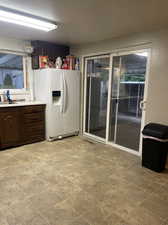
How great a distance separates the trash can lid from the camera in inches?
104

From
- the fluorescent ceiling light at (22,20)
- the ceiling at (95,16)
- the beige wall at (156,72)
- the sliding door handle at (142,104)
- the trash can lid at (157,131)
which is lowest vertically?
the trash can lid at (157,131)

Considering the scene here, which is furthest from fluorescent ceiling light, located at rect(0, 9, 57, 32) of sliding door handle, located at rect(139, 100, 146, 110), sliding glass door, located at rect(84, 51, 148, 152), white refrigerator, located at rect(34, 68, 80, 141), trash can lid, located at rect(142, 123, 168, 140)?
trash can lid, located at rect(142, 123, 168, 140)

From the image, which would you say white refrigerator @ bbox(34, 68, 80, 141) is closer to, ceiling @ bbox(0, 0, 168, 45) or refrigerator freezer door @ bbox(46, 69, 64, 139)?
refrigerator freezer door @ bbox(46, 69, 64, 139)

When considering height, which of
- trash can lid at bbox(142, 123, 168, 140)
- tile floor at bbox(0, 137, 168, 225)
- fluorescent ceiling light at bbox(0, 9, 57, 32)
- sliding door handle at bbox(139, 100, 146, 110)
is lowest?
tile floor at bbox(0, 137, 168, 225)

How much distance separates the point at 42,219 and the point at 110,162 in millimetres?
1660

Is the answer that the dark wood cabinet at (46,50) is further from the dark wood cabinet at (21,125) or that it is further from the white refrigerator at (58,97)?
the dark wood cabinet at (21,125)

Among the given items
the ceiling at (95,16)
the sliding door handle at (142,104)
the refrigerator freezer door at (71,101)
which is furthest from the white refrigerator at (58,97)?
the sliding door handle at (142,104)

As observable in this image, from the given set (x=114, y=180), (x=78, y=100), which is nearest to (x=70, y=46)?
(x=78, y=100)

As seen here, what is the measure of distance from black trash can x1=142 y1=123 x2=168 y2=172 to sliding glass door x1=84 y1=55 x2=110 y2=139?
1.48 m

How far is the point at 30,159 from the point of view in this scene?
3.15 meters

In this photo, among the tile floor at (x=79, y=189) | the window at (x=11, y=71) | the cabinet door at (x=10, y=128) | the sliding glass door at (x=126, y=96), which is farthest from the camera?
the window at (x=11, y=71)

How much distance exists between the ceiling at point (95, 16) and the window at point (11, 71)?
77 cm

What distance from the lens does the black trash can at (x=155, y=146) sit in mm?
2658

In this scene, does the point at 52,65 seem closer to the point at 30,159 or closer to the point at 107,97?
the point at 107,97
